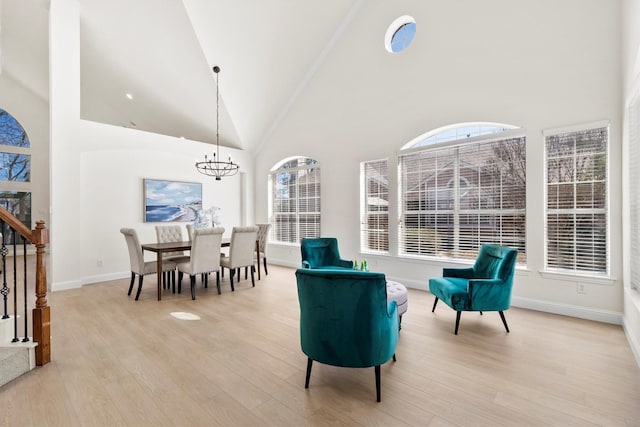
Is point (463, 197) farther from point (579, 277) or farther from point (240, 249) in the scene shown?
point (240, 249)

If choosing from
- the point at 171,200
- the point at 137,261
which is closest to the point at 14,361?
the point at 137,261

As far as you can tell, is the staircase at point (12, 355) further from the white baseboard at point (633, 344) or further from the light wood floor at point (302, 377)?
the white baseboard at point (633, 344)

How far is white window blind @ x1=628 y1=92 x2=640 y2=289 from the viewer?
2854 millimetres

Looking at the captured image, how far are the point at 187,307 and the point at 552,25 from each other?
576cm

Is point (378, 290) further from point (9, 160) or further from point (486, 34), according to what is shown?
point (9, 160)

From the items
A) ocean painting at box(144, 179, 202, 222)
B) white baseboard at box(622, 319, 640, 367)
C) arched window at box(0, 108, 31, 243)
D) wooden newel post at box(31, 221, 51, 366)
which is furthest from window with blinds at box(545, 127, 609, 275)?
arched window at box(0, 108, 31, 243)

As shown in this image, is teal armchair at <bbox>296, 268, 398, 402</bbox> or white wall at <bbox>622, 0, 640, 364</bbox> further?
white wall at <bbox>622, 0, 640, 364</bbox>

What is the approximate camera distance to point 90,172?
17.8 ft

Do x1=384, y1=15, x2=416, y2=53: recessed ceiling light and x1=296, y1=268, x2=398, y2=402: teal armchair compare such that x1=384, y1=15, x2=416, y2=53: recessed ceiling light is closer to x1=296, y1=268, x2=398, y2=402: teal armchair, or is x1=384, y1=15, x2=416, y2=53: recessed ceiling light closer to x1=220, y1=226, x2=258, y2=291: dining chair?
x1=220, y1=226, x2=258, y2=291: dining chair

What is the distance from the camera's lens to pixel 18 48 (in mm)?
6434

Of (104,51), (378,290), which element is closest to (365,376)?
(378,290)

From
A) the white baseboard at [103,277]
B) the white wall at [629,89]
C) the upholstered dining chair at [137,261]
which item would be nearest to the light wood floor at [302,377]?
the white wall at [629,89]

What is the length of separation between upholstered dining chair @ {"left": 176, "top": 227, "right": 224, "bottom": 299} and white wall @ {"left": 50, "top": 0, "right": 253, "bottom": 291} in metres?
1.88

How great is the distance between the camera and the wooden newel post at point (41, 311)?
2.49 meters
